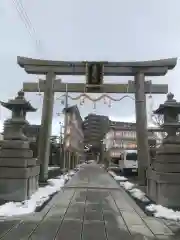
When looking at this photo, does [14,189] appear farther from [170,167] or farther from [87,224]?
[170,167]

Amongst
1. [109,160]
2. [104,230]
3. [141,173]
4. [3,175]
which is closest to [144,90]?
[141,173]

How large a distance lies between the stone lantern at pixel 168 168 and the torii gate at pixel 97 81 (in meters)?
3.90

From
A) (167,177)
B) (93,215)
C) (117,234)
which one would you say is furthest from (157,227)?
(167,177)

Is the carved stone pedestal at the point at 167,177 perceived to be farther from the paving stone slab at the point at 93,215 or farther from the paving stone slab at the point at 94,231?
the paving stone slab at the point at 94,231

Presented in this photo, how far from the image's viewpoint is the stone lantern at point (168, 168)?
27.5 feet

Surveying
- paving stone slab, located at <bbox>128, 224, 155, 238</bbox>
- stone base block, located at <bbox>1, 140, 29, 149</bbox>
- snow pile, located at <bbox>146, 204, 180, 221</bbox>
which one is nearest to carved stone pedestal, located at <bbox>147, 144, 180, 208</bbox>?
snow pile, located at <bbox>146, 204, 180, 221</bbox>

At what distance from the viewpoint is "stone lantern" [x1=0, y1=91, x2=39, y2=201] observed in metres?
9.12

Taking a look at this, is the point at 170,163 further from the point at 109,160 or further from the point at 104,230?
the point at 109,160

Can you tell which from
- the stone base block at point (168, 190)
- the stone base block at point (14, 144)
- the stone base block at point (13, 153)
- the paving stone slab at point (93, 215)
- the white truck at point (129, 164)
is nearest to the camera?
the paving stone slab at point (93, 215)

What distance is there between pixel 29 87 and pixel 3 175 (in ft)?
21.2

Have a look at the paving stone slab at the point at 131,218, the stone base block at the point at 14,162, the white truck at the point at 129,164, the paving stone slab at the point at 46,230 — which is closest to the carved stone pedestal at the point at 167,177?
the paving stone slab at the point at 131,218

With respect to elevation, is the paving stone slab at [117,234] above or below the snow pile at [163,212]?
below

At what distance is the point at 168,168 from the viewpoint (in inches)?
341

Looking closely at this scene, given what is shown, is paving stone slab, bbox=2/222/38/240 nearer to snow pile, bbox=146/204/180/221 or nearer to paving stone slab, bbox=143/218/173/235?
paving stone slab, bbox=143/218/173/235
